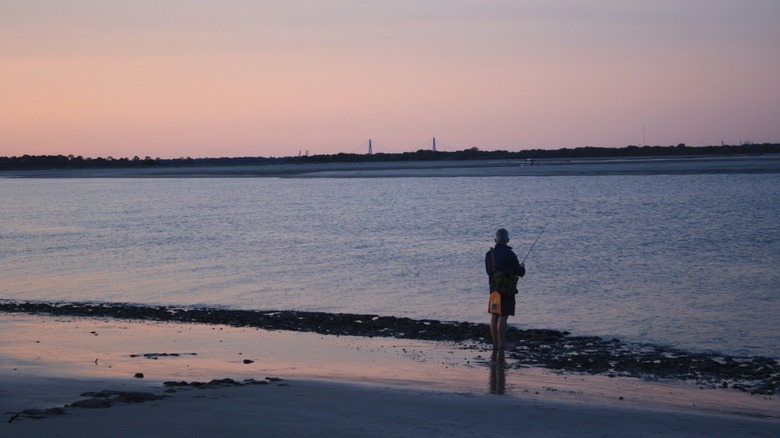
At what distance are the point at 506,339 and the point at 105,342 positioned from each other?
552 cm

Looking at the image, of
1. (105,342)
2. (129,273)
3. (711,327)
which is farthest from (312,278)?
(711,327)

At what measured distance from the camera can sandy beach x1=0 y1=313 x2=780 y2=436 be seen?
6801 millimetres

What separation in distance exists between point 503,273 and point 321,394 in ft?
12.8

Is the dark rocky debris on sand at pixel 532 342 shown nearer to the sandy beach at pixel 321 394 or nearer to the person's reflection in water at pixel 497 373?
the person's reflection in water at pixel 497 373

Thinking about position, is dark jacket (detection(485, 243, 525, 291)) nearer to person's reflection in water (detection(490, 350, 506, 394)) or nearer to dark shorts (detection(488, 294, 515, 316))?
dark shorts (detection(488, 294, 515, 316))

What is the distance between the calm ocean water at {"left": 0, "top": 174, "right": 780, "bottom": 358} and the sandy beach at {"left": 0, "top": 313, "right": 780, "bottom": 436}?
3101 mm

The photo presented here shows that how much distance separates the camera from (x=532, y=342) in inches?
475

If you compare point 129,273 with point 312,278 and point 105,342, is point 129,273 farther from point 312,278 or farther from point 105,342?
point 105,342

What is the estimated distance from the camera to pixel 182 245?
28.0 metres

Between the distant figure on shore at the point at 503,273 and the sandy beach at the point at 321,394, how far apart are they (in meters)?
0.58

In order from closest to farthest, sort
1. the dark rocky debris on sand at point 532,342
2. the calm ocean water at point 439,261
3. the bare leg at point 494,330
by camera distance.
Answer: the dark rocky debris on sand at point 532,342 → the bare leg at point 494,330 → the calm ocean water at point 439,261

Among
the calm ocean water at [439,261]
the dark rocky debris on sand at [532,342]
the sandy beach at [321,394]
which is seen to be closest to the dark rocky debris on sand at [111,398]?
the sandy beach at [321,394]

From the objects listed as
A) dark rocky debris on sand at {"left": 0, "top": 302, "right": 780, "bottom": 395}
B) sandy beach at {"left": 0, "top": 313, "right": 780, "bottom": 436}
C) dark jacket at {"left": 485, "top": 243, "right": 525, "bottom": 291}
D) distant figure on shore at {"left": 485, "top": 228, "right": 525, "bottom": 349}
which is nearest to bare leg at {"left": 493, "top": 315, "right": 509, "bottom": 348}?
distant figure on shore at {"left": 485, "top": 228, "right": 525, "bottom": 349}

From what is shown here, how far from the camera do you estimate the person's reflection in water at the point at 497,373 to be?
8.94 meters
